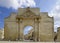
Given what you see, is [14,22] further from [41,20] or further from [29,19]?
[41,20]

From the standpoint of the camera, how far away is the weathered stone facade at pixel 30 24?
1312 inches

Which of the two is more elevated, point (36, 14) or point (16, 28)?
point (36, 14)

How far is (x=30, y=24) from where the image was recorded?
3397 centimetres

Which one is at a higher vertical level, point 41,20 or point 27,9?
point 27,9

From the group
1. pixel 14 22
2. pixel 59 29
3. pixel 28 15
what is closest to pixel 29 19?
pixel 28 15

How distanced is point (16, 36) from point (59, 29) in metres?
8.30

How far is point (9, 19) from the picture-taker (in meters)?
34.2

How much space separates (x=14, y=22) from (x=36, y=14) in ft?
14.9

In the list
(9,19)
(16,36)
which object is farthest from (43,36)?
(9,19)

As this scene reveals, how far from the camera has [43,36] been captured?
33.2 m

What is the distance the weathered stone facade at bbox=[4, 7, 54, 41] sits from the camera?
33.3m

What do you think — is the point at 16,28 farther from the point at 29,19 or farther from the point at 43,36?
the point at 43,36

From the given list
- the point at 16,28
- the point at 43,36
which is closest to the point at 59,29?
the point at 43,36

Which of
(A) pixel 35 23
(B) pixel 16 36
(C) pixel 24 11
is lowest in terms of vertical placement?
(B) pixel 16 36
